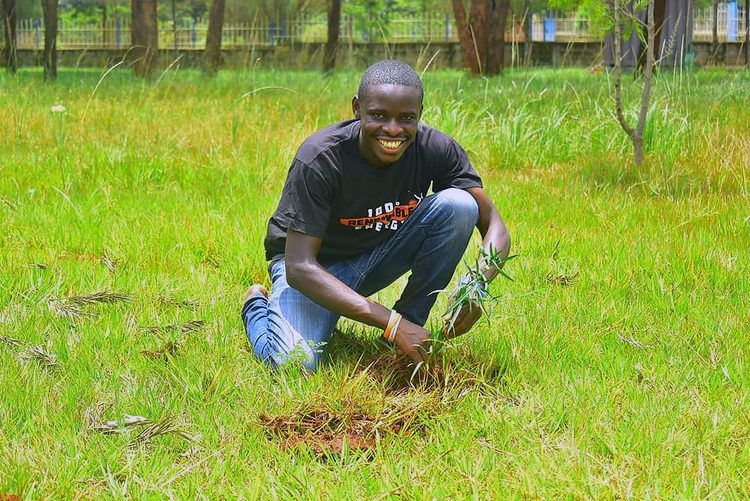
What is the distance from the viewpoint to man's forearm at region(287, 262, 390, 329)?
2.78m

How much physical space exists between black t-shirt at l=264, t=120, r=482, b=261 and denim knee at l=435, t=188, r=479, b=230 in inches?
3.9

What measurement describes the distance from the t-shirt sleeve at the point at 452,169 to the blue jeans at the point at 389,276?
90 mm

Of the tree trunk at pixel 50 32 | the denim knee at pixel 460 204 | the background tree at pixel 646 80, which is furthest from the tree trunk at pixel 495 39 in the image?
the denim knee at pixel 460 204

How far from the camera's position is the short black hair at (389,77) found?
9.20ft

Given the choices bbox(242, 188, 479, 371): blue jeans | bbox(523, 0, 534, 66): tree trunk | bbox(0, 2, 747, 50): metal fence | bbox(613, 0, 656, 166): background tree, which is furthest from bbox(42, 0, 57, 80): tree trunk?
bbox(0, 2, 747, 50): metal fence

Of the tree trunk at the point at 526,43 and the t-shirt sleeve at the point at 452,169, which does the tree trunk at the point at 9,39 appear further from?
the t-shirt sleeve at the point at 452,169

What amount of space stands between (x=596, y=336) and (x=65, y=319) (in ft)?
6.43

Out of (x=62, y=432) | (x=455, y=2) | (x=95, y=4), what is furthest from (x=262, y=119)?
(x=95, y=4)

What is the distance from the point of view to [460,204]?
3.04m

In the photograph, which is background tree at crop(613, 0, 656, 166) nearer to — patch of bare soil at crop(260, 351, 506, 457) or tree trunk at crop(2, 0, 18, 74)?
patch of bare soil at crop(260, 351, 506, 457)

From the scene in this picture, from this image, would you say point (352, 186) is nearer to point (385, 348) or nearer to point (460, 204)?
point (460, 204)

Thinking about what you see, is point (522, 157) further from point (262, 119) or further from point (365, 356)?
point (365, 356)

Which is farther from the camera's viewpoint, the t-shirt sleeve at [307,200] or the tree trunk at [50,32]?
the tree trunk at [50,32]

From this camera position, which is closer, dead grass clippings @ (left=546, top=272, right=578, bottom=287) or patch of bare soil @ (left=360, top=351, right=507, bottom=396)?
patch of bare soil @ (left=360, top=351, right=507, bottom=396)
